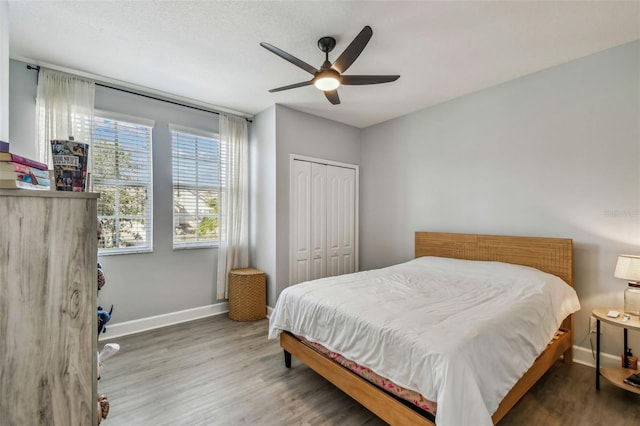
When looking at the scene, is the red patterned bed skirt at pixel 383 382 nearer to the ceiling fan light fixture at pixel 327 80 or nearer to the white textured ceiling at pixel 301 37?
the ceiling fan light fixture at pixel 327 80

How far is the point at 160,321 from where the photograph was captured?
3479 mm

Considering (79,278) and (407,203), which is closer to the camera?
(79,278)

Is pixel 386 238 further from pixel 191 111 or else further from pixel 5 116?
pixel 5 116

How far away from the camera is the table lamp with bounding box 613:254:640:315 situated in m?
2.15

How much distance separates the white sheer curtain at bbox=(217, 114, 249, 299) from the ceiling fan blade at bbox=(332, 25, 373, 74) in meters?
2.27

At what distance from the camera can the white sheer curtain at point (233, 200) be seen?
12.9 ft

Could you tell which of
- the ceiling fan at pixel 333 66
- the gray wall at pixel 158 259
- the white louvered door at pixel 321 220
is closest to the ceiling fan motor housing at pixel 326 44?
the ceiling fan at pixel 333 66

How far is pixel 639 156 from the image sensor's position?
7.94 ft

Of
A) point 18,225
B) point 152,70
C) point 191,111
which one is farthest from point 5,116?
point 191,111

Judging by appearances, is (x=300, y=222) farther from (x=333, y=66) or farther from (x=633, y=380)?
(x=633, y=380)

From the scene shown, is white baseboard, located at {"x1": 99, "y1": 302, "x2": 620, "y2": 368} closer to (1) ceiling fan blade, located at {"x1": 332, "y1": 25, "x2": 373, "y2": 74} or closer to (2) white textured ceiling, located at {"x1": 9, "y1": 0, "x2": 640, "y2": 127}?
(2) white textured ceiling, located at {"x1": 9, "y1": 0, "x2": 640, "y2": 127}

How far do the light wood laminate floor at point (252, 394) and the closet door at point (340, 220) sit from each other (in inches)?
70.3

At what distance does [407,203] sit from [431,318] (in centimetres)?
256

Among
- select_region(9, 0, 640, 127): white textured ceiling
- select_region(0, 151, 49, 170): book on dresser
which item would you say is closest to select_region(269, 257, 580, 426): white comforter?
select_region(0, 151, 49, 170): book on dresser
